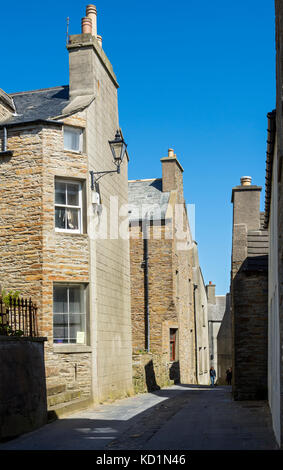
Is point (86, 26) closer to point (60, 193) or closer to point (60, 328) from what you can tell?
point (60, 193)

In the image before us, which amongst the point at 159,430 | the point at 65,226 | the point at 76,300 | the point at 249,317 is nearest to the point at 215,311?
the point at 249,317

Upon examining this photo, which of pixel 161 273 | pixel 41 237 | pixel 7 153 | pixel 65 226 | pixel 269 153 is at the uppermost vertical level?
pixel 7 153

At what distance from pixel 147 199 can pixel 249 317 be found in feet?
55.1

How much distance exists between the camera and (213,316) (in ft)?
187

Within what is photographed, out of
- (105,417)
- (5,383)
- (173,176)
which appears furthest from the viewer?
(173,176)

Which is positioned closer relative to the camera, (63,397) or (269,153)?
(269,153)

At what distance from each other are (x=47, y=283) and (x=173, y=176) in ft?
62.5

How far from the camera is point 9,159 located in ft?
57.5

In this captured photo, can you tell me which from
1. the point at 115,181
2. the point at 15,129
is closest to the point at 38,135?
the point at 15,129

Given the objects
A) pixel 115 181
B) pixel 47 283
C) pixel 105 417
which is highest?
pixel 115 181

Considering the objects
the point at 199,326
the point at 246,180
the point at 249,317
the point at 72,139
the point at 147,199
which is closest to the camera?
the point at 72,139

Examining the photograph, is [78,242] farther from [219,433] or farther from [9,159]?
[219,433]

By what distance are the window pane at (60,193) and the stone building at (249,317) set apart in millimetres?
5625

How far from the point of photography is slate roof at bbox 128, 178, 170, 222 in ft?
108
